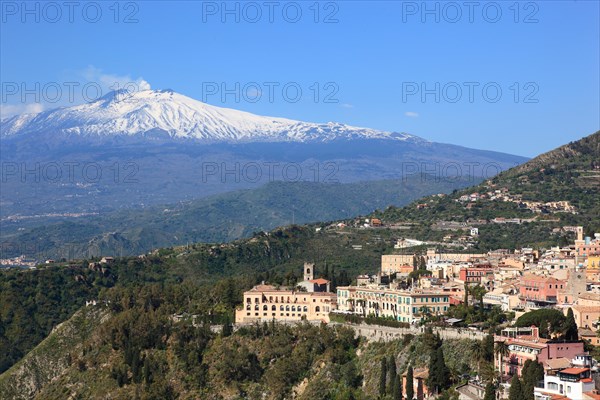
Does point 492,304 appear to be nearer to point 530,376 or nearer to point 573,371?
point 530,376

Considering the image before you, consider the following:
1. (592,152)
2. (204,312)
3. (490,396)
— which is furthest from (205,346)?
(592,152)

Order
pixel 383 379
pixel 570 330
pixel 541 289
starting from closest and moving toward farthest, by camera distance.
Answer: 1. pixel 570 330
2. pixel 383 379
3. pixel 541 289

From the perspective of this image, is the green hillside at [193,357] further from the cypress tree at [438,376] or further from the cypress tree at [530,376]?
the cypress tree at [530,376]

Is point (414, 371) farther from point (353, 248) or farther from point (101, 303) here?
point (353, 248)

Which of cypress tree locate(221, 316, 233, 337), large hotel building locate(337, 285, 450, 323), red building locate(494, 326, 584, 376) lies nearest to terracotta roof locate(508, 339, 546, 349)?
red building locate(494, 326, 584, 376)

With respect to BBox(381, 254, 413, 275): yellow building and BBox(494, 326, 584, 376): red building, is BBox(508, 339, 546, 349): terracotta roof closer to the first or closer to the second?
BBox(494, 326, 584, 376): red building

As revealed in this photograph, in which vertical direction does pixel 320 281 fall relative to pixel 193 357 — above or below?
above

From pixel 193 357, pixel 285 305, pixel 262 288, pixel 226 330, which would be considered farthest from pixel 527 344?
pixel 262 288

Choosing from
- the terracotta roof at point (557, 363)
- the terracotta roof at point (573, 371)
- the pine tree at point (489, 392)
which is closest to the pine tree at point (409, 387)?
the pine tree at point (489, 392)
